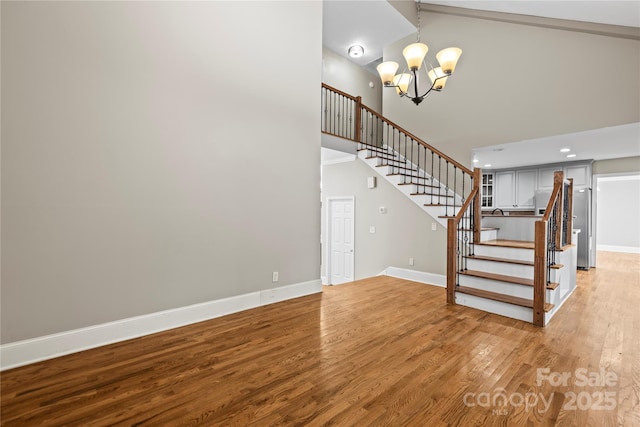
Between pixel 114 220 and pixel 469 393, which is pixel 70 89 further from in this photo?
pixel 469 393

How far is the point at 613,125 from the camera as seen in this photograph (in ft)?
13.8

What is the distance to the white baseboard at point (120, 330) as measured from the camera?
2.24 meters

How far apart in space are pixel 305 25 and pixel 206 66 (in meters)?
1.79

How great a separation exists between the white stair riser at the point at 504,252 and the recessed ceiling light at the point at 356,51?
564 cm

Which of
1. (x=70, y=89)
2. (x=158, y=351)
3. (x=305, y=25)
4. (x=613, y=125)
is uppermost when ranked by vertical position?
(x=305, y=25)

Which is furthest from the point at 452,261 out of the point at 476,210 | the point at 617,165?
the point at 617,165

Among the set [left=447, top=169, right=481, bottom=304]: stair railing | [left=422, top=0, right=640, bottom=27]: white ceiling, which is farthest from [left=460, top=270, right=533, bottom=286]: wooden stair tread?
[left=422, top=0, right=640, bottom=27]: white ceiling

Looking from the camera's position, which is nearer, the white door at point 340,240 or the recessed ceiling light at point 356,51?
the white door at point 340,240

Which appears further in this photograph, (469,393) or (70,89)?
(70,89)

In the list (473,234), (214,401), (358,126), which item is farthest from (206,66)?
(473,234)

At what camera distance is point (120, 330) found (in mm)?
2668

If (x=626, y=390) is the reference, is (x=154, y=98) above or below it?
above

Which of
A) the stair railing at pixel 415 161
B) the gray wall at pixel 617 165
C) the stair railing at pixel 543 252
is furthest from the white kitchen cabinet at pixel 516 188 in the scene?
the stair railing at pixel 543 252

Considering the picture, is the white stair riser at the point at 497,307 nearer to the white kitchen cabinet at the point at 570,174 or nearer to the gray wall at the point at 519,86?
the gray wall at the point at 519,86
